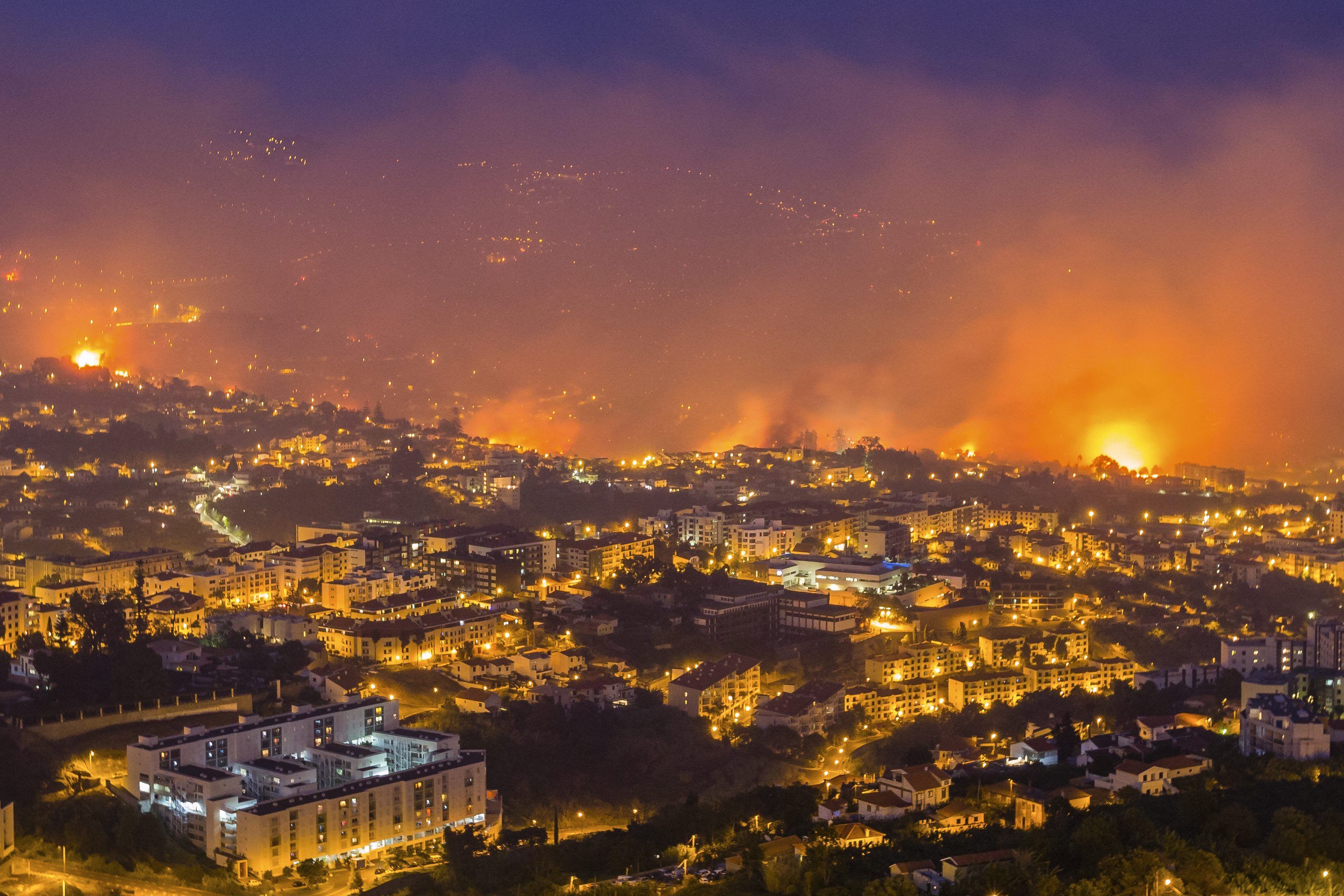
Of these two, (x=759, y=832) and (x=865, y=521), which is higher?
(x=865, y=521)

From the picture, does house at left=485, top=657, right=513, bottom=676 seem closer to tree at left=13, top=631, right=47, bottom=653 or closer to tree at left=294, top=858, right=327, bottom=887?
tree at left=13, top=631, right=47, bottom=653

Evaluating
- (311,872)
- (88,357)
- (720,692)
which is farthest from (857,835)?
(88,357)

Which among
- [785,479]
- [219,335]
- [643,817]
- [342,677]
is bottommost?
[643,817]

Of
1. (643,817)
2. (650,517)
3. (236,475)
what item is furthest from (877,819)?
(236,475)

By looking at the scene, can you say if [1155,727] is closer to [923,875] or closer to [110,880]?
[923,875]

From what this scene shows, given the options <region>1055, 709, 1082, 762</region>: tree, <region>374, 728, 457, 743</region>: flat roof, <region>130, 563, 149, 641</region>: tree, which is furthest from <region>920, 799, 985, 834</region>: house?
<region>130, 563, 149, 641</region>: tree

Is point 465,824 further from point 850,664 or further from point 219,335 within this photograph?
point 219,335

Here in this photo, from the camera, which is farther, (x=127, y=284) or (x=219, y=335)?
(x=219, y=335)
